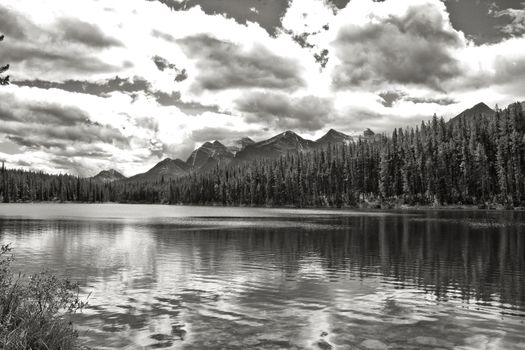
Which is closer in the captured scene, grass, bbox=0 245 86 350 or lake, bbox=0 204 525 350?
grass, bbox=0 245 86 350

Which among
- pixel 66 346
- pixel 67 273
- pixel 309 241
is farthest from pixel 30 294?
pixel 309 241

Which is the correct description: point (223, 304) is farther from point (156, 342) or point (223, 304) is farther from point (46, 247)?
point (46, 247)

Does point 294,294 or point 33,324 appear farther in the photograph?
point 294,294

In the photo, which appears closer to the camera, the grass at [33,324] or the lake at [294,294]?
the grass at [33,324]

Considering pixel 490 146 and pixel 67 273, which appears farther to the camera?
pixel 490 146

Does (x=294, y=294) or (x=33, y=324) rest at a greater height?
(x=33, y=324)

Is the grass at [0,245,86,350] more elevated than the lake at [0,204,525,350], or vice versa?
the grass at [0,245,86,350]

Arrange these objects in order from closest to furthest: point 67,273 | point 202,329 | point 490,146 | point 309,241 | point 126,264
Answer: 1. point 202,329
2. point 67,273
3. point 126,264
4. point 309,241
5. point 490,146

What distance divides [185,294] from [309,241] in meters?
27.0

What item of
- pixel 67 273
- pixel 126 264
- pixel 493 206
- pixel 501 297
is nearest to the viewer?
pixel 501 297

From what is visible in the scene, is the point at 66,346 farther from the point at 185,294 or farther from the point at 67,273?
the point at 67,273

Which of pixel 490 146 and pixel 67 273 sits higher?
pixel 490 146

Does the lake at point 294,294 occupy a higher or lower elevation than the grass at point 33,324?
lower

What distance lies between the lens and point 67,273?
85.7 feet
